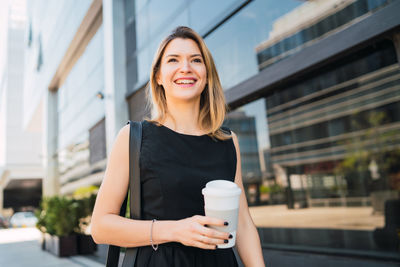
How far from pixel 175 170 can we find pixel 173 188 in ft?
0.23

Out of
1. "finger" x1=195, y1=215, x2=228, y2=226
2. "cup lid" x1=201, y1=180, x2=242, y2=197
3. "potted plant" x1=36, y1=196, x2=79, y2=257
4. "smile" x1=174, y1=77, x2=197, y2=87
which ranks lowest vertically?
"potted plant" x1=36, y1=196, x2=79, y2=257

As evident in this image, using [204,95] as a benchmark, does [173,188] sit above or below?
below

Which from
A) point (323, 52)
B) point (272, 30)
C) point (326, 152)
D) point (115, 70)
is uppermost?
point (115, 70)

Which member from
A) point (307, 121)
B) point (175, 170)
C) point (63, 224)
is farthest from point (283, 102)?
point (175, 170)

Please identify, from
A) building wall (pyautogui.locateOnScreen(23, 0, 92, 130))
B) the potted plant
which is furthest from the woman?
building wall (pyautogui.locateOnScreen(23, 0, 92, 130))

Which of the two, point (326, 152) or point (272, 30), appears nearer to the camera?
point (272, 30)

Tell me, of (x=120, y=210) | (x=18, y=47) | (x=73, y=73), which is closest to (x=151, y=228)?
(x=120, y=210)

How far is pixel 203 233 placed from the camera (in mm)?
955

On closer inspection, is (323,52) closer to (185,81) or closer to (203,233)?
(185,81)

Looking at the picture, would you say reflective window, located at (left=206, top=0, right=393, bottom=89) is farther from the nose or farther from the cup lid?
the cup lid

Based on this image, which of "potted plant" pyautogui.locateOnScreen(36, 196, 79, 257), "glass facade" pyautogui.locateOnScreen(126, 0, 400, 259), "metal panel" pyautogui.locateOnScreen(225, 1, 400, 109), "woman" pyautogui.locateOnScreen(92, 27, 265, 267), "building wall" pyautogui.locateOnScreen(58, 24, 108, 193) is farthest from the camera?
"building wall" pyautogui.locateOnScreen(58, 24, 108, 193)

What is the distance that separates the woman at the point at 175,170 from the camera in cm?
117

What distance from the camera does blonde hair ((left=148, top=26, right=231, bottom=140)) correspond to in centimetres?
142

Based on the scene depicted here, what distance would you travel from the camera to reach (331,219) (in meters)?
11.7
